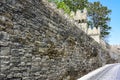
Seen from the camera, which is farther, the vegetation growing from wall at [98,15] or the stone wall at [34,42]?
the vegetation growing from wall at [98,15]

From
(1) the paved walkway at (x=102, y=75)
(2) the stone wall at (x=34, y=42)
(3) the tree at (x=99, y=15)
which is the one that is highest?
(3) the tree at (x=99, y=15)

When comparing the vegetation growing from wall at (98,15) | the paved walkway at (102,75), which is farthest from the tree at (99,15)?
the paved walkway at (102,75)

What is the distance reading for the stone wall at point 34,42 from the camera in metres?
6.21

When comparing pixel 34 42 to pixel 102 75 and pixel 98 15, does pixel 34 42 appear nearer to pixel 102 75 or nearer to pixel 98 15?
pixel 102 75

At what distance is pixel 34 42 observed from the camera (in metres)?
7.62

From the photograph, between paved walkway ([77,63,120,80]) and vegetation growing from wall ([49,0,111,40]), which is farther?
vegetation growing from wall ([49,0,111,40])

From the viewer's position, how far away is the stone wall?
6.21 meters

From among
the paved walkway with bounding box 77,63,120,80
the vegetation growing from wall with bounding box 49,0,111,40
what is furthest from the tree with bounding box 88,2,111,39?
the paved walkway with bounding box 77,63,120,80

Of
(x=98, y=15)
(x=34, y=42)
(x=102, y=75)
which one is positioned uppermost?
(x=98, y=15)

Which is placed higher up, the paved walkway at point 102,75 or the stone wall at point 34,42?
the stone wall at point 34,42

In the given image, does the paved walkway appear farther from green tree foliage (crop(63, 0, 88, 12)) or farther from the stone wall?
green tree foliage (crop(63, 0, 88, 12))

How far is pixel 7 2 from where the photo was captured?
628cm

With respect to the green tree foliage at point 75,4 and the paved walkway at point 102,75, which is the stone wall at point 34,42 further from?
the green tree foliage at point 75,4

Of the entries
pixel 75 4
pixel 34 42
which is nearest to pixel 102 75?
pixel 34 42
